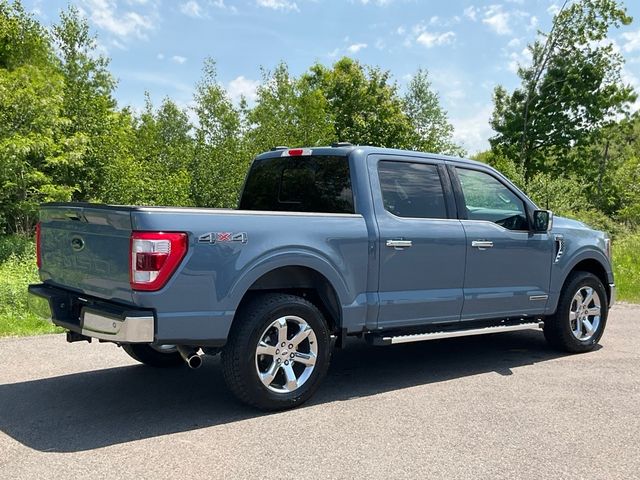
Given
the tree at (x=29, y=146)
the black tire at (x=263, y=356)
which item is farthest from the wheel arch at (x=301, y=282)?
the tree at (x=29, y=146)

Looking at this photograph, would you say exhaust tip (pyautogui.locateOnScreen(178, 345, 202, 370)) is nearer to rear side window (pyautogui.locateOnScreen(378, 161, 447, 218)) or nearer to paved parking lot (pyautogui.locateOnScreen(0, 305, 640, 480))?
paved parking lot (pyautogui.locateOnScreen(0, 305, 640, 480))

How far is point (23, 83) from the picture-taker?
51.1 feet

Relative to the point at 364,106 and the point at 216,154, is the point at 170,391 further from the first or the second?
the point at 364,106

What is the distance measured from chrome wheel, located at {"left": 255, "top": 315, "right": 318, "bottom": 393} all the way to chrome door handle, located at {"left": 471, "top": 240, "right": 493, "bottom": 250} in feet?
5.94

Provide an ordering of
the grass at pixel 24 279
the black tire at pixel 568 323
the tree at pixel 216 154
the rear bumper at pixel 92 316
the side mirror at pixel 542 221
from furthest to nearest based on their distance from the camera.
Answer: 1. the tree at pixel 216 154
2. the grass at pixel 24 279
3. the black tire at pixel 568 323
4. the side mirror at pixel 542 221
5. the rear bumper at pixel 92 316

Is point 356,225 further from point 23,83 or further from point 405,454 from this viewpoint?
point 23,83

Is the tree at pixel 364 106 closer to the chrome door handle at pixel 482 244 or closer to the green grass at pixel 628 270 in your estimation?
the green grass at pixel 628 270

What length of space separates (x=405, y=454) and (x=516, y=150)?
1487 inches

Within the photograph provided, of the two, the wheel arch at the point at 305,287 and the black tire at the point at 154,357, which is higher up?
the wheel arch at the point at 305,287

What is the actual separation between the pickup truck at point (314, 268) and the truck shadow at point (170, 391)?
32cm

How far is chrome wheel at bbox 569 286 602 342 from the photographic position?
674 cm

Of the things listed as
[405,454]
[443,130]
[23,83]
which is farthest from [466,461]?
→ [443,130]

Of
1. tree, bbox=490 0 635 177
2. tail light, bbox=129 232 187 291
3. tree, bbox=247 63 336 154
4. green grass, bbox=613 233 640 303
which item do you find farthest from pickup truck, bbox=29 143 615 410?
tree, bbox=490 0 635 177

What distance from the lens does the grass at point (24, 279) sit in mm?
7762
